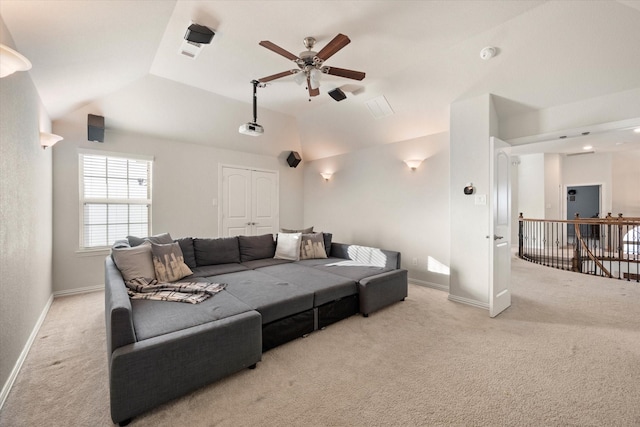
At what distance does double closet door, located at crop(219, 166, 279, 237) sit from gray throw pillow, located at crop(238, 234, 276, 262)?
56.5 inches

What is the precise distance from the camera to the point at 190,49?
296 cm

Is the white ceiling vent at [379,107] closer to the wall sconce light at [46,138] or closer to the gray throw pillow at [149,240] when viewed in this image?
the gray throw pillow at [149,240]

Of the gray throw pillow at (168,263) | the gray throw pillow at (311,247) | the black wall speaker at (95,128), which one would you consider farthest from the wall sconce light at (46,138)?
the gray throw pillow at (311,247)

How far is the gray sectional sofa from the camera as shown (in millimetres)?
1669

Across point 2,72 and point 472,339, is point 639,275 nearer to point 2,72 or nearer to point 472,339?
point 472,339

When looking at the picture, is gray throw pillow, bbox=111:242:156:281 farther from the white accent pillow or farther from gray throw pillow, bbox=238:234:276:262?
the white accent pillow

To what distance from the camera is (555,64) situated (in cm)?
284

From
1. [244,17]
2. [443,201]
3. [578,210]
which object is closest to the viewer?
[244,17]

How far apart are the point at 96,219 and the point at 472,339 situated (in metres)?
5.17

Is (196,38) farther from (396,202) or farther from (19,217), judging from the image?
(396,202)

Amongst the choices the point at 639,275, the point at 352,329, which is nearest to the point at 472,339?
the point at 352,329

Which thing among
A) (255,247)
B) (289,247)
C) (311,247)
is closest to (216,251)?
(255,247)

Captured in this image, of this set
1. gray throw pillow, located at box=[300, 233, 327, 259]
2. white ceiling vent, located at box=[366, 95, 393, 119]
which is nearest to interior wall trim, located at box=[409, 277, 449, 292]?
gray throw pillow, located at box=[300, 233, 327, 259]

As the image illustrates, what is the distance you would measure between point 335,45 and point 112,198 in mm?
4076
